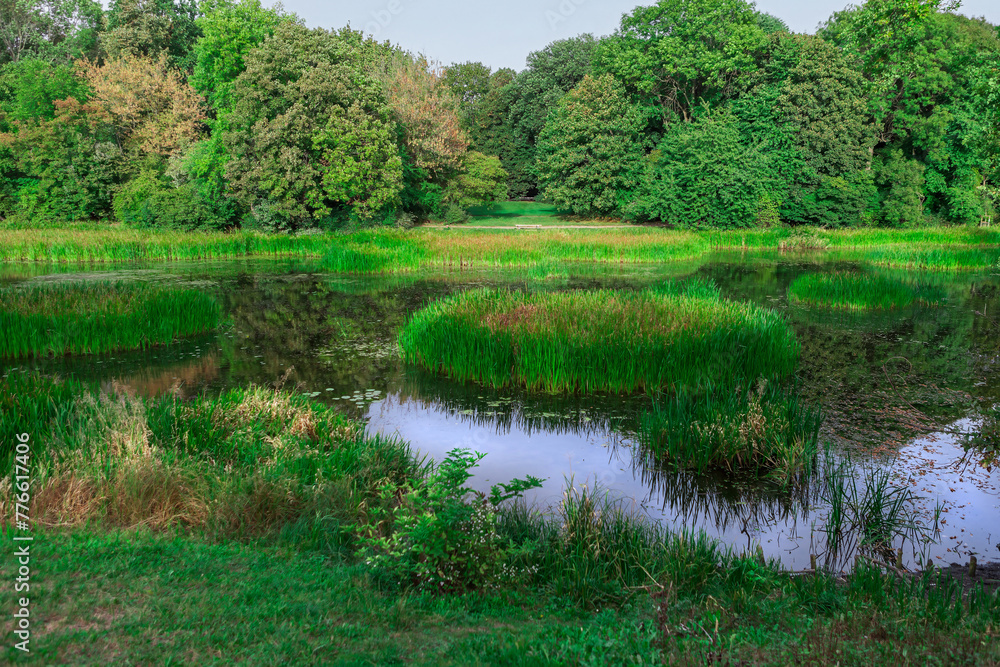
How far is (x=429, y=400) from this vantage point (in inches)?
378

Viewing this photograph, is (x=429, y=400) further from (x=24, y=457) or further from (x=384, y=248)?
(x=384, y=248)

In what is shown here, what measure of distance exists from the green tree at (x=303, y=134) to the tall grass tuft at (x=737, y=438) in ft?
90.2

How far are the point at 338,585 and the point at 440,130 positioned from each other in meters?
37.7

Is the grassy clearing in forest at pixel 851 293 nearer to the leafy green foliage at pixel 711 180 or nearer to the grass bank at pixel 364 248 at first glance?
the grass bank at pixel 364 248

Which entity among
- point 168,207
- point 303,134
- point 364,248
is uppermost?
point 303,134

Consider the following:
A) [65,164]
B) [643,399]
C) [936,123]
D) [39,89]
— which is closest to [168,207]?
[65,164]

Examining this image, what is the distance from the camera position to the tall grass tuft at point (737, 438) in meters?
6.88

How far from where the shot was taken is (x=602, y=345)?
986 cm

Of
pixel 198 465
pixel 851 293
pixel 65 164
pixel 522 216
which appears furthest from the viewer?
pixel 522 216

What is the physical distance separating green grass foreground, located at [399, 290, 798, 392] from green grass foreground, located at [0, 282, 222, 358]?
468 cm

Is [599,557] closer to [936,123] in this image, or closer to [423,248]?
[423,248]

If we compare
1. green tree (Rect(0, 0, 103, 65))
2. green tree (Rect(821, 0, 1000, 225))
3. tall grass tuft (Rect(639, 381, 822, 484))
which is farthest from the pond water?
green tree (Rect(0, 0, 103, 65))

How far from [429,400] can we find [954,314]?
12864mm

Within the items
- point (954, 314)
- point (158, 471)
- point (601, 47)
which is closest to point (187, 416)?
point (158, 471)
